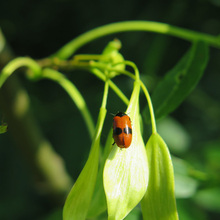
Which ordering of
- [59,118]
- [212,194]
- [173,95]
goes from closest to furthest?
[173,95], [212,194], [59,118]

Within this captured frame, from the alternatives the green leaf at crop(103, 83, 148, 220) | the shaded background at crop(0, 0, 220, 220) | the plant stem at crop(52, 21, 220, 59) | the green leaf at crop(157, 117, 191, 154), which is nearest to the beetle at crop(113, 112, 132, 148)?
the green leaf at crop(103, 83, 148, 220)

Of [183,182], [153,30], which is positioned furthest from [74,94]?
[183,182]

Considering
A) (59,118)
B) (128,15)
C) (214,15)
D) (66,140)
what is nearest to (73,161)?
(66,140)

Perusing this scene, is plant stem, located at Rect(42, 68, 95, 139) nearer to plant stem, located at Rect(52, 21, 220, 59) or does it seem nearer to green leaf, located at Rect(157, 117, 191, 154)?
plant stem, located at Rect(52, 21, 220, 59)

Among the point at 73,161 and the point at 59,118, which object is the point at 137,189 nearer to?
the point at 73,161

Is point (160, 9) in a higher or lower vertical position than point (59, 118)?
higher

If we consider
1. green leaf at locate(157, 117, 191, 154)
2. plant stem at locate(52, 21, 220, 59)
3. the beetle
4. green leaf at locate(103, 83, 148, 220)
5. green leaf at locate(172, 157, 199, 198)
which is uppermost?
plant stem at locate(52, 21, 220, 59)

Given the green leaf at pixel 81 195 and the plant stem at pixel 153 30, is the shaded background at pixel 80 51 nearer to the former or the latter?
the plant stem at pixel 153 30
